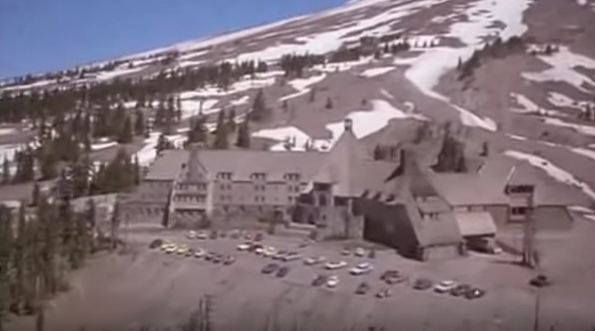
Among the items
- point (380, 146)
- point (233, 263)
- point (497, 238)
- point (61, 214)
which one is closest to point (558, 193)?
point (497, 238)

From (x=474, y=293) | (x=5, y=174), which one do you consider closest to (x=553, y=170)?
(x=474, y=293)

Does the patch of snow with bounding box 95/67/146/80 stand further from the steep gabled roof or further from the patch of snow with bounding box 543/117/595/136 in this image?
the patch of snow with bounding box 543/117/595/136

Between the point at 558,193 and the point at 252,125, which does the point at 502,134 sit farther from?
the point at 252,125

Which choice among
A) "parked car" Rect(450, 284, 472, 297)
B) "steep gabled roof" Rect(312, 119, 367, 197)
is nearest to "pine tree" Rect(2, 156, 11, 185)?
"steep gabled roof" Rect(312, 119, 367, 197)

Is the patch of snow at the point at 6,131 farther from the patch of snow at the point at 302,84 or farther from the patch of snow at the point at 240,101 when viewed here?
the patch of snow at the point at 302,84

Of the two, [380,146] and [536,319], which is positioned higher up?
[380,146]

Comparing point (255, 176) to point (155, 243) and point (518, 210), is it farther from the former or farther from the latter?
point (518, 210)

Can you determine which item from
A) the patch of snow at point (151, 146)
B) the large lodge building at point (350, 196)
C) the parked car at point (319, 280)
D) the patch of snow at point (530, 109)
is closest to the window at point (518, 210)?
the large lodge building at point (350, 196)
